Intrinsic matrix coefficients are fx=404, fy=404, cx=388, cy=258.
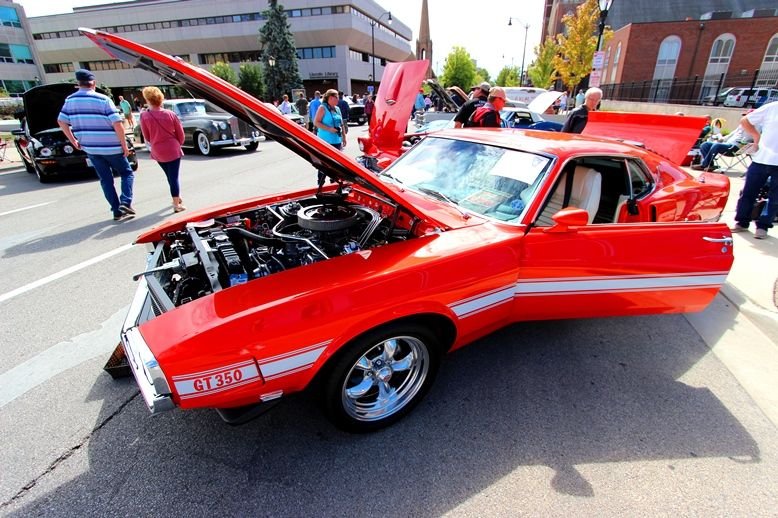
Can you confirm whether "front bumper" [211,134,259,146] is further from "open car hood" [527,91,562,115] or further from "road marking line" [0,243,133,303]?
"open car hood" [527,91,562,115]

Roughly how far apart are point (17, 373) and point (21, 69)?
204 feet

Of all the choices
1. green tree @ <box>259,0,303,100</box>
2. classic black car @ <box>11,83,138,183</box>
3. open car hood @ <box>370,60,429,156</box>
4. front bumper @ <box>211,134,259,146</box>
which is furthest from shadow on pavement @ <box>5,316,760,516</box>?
green tree @ <box>259,0,303,100</box>

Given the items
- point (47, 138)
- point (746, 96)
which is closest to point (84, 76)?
point (47, 138)

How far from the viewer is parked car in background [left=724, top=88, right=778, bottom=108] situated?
19.1 meters

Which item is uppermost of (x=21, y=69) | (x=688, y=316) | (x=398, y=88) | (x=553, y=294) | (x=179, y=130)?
(x=21, y=69)

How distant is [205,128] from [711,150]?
12756mm

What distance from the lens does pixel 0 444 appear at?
208 cm

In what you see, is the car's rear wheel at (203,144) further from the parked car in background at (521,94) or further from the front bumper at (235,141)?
the parked car in background at (521,94)

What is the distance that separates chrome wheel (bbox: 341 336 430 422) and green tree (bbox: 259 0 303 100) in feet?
135

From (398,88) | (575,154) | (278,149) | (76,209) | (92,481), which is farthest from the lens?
(278,149)

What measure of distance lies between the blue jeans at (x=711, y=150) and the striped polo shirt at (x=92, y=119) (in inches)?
435

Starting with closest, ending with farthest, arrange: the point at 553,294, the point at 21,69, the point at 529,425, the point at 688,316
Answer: the point at 529,425 < the point at 553,294 < the point at 688,316 < the point at 21,69

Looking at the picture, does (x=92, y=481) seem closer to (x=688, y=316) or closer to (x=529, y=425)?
(x=529, y=425)

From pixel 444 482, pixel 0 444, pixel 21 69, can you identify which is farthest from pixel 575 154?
pixel 21 69
